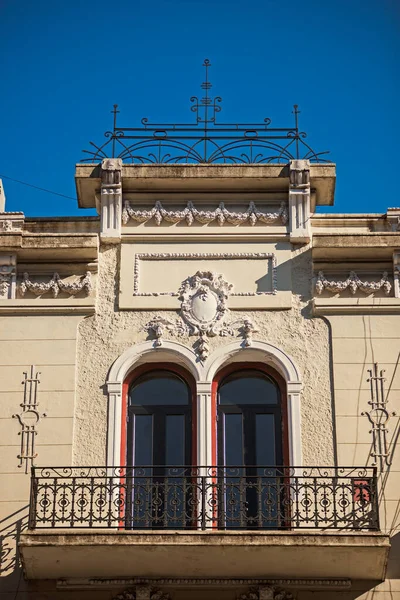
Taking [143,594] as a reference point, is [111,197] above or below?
above

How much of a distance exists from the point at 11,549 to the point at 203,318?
426 centimetres

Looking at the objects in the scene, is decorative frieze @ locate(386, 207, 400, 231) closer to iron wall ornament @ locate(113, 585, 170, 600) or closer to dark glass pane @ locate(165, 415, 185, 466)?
dark glass pane @ locate(165, 415, 185, 466)

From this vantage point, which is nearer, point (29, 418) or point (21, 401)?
point (29, 418)

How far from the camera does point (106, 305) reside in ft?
65.0

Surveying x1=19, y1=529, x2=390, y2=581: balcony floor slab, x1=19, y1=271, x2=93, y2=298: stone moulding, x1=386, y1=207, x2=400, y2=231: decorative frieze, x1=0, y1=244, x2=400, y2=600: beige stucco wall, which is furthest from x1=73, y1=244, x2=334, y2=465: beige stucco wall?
x1=19, y1=529, x2=390, y2=581: balcony floor slab

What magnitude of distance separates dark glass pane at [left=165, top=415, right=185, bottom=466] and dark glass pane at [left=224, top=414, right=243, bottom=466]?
2.01 ft

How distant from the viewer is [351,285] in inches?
777

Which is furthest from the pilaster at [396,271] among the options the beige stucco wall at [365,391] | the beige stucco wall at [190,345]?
the beige stucco wall at [190,345]

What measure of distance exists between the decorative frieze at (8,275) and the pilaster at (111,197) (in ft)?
4.57

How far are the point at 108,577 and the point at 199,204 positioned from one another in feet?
19.4

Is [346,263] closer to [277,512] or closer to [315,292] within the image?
[315,292]

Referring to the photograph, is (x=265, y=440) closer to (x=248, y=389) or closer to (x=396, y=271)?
(x=248, y=389)

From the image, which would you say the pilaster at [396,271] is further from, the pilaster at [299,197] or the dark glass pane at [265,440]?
the dark glass pane at [265,440]

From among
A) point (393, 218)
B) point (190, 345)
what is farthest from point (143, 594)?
point (393, 218)
